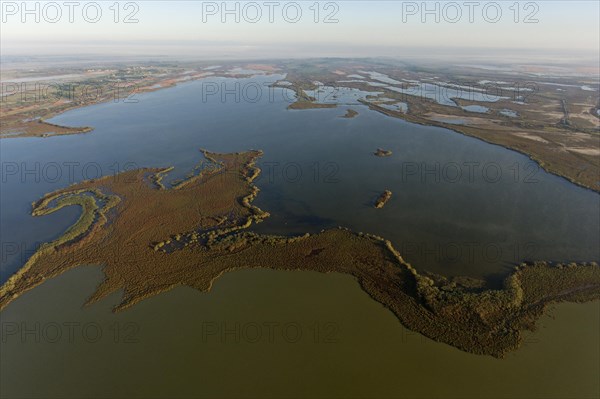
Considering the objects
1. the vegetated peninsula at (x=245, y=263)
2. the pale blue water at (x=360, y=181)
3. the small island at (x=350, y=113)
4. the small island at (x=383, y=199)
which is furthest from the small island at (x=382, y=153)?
the small island at (x=350, y=113)

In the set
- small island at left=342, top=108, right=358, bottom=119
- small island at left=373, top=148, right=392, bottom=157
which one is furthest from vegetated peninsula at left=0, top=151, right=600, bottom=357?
small island at left=342, top=108, right=358, bottom=119

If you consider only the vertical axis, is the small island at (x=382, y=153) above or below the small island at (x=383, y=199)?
above

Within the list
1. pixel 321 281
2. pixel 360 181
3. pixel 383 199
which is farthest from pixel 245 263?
pixel 360 181

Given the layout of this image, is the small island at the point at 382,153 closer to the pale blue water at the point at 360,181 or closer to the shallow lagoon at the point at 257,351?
the pale blue water at the point at 360,181

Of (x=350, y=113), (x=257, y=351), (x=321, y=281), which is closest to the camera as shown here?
(x=257, y=351)

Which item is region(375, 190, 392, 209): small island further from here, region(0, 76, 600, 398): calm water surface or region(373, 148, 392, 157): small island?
region(373, 148, 392, 157): small island

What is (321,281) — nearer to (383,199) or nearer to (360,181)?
(383,199)

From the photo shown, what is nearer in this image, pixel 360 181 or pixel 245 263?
pixel 245 263

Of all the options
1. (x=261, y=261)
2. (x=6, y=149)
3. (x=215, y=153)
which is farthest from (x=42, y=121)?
(x=261, y=261)
